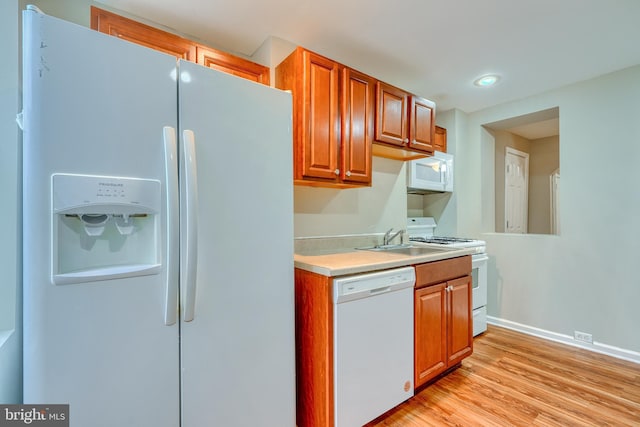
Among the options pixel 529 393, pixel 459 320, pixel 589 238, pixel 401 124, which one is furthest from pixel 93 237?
pixel 589 238

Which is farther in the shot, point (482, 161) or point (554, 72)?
point (482, 161)

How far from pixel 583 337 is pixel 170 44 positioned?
165 inches

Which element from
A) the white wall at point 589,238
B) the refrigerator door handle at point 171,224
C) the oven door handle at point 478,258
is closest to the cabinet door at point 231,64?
the refrigerator door handle at point 171,224

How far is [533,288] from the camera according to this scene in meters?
2.96

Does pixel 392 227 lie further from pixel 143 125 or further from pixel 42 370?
pixel 42 370

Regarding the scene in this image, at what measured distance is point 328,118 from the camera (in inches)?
74.0

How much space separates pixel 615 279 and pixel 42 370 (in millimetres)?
3878

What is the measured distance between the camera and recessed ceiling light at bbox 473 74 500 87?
2592 mm

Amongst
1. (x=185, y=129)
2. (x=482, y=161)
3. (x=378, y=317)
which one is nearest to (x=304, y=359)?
(x=378, y=317)

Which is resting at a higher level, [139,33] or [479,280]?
[139,33]

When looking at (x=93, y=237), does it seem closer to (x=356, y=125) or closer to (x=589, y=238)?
(x=356, y=125)

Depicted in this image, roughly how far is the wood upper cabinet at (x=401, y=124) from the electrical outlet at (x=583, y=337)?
2252 mm

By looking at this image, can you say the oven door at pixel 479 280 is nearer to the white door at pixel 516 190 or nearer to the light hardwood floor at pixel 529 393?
the light hardwood floor at pixel 529 393

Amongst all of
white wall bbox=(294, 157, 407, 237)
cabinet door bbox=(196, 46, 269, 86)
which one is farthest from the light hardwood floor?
cabinet door bbox=(196, 46, 269, 86)
